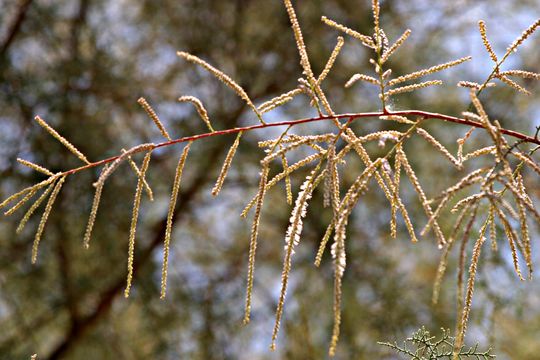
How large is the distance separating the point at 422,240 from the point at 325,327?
36.0 inches

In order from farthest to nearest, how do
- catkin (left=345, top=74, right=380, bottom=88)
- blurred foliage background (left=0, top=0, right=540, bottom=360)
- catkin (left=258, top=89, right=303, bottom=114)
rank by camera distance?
blurred foliage background (left=0, top=0, right=540, bottom=360) → catkin (left=258, top=89, right=303, bottom=114) → catkin (left=345, top=74, right=380, bottom=88)

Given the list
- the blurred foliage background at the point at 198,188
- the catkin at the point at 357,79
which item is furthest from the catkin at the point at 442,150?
the blurred foliage background at the point at 198,188

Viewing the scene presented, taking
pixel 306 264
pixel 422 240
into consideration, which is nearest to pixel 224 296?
pixel 306 264

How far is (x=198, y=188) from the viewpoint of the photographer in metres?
4.35

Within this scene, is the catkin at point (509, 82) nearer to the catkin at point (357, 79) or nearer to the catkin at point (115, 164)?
the catkin at point (357, 79)

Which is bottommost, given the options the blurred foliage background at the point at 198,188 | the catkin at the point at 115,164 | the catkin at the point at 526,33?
the catkin at the point at 115,164

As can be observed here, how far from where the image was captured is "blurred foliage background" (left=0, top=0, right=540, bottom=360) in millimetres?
3920

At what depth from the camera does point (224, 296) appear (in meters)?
4.27

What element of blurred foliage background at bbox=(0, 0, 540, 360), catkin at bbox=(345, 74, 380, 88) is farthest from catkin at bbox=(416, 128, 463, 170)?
blurred foliage background at bbox=(0, 0, 540, 360)

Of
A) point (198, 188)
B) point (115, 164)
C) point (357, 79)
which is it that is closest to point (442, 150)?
point (357, 79)

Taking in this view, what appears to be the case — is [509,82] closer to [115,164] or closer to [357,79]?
[357,79]

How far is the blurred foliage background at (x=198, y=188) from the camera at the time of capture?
3.92 m

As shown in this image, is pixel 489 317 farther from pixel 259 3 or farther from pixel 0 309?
pixel 0 309

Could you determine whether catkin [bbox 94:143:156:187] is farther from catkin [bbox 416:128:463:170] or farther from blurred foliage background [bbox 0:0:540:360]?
blurred foliage background [bbox 0:0:540:360]
